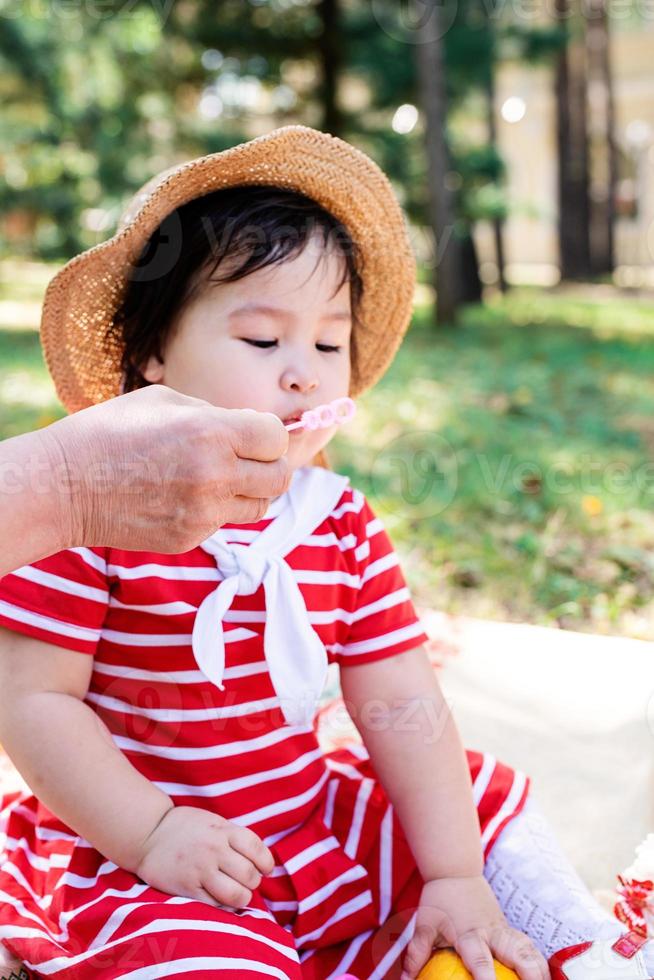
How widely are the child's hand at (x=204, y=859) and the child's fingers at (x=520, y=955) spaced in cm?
26

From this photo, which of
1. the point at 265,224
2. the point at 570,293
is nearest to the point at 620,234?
the point at 570,293

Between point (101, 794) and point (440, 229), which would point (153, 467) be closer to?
point (101, 794)

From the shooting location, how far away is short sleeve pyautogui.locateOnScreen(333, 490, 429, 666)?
115 centimetres

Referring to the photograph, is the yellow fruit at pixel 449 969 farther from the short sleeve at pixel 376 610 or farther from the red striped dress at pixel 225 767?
the short sleeve at pixel 376 610

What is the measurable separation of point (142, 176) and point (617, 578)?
5612 millimetres

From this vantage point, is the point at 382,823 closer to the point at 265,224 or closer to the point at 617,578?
the point at 265,224

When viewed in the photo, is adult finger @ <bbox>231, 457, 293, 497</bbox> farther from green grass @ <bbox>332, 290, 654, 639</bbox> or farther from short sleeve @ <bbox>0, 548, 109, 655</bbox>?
green grass @ <bbox>332, 290, 654, 639</bbox>

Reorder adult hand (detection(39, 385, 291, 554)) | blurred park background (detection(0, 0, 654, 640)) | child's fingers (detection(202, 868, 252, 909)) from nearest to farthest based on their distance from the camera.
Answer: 1. adult hand (detection(39, 385, 291, 554))
2. child's fingers (detection(202, 868, 252, 909))
3. blurred park background (detection(0, 0, 654, 640))

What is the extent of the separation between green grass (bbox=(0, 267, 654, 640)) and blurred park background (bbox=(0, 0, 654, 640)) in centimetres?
1

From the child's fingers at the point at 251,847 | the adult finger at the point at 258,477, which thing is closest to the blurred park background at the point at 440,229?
the child's fingers at the point at 251,847

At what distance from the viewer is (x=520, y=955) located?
1.00 meters

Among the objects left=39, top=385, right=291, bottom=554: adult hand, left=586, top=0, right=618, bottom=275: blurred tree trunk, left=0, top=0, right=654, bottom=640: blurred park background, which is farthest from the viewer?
left=586, top=0, right=618, bottom=275: blurred tree trunk

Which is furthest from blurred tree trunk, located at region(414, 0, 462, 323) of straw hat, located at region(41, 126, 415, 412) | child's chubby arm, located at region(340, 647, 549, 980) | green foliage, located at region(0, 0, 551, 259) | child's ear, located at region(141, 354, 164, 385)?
child's chubby arm, located at region(340, 647, 549, 980)

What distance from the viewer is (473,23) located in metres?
6.60
